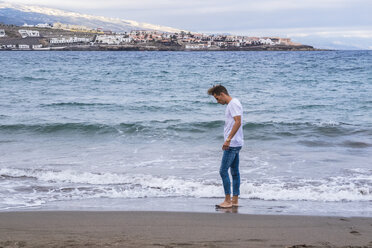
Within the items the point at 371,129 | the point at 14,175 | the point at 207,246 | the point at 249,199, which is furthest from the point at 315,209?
the point at 371,129

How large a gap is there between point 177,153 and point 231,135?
5.08m

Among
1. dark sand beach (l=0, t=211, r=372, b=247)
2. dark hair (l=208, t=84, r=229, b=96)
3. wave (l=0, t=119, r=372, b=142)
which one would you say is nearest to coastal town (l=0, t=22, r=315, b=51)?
wave (l=0, t=119, r=372, b=142)

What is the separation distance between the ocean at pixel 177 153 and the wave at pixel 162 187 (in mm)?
18

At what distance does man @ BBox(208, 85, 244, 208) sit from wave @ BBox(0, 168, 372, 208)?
0.71 m

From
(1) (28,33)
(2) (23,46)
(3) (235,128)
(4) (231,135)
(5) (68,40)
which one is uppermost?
(1) (28,33)

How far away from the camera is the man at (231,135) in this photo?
6.38m

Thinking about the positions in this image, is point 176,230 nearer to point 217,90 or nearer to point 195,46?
point 217,90

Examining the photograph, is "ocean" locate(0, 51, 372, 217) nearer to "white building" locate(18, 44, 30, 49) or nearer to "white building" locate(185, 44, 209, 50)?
"white building" locate(18, 44, 30, 49)

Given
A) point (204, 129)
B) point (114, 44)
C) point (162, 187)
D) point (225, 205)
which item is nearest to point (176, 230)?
point (225, 205)

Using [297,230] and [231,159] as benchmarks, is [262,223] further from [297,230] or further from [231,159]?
[231,159]

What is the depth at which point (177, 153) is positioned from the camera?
11430 millimetres

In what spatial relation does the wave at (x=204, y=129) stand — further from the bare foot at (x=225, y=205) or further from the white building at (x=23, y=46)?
the white building at (x=23, y=46)

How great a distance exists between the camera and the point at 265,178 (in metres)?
8.76

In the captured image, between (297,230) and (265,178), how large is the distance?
3.41 meters
